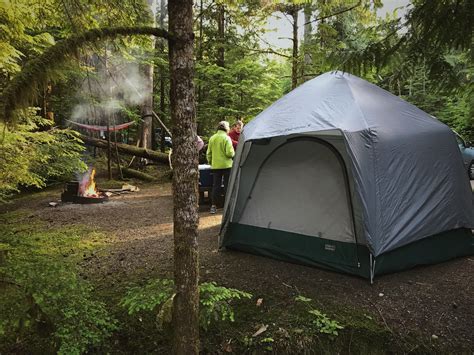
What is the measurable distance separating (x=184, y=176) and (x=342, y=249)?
272 centimetres

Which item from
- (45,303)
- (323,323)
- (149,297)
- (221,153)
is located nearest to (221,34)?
(221,153)

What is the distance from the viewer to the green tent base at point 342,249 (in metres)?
4.21

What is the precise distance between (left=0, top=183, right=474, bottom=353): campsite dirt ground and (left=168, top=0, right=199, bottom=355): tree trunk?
52.8 inches

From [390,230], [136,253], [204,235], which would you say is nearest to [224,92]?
[204,235]

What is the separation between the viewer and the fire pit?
8.15 m

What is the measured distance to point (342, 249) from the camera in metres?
4.33

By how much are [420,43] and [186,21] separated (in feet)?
10.6

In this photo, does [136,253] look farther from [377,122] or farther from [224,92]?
[224,92]

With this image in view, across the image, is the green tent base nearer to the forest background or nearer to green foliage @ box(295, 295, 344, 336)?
green foliage @ box(295, 295, 344, 336)

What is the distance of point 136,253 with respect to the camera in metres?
4.98

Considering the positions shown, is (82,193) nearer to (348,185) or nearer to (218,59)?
(348,185)

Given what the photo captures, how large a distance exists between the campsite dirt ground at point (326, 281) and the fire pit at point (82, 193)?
2.41m

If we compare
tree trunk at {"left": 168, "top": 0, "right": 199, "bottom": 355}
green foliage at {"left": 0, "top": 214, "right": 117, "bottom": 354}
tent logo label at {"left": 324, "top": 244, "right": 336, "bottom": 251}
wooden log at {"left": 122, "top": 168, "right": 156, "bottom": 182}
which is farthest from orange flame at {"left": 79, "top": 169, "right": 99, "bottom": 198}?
tree trunk at {"left": 168, "top": 0, "right": 199, "bottom": 355}

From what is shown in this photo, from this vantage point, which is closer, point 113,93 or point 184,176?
point 184,176
